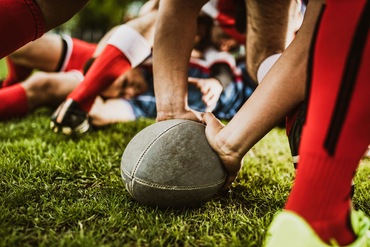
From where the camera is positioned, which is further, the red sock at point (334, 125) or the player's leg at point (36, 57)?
the player's leg at point (36, 57)

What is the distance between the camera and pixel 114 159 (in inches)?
72.3

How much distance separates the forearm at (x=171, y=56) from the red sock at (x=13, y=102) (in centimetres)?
140

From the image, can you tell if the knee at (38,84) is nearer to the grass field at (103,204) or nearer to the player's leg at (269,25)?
the grass field at (103,204)

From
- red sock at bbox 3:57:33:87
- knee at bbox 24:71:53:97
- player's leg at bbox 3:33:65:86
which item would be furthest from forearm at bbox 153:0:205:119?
red sock at bbox 3:57:33:87

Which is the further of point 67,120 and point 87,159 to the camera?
point 67,120

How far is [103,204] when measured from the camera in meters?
1.32

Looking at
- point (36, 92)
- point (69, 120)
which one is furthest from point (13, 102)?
point (69, 120)

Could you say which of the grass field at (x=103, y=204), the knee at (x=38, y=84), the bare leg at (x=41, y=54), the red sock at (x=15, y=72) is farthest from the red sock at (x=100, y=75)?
the red sock at (x=15, y=72)

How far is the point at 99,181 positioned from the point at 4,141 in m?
0.80

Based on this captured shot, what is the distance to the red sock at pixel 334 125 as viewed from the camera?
84 centimetres

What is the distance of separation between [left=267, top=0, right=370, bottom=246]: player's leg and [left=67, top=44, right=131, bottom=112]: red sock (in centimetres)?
152

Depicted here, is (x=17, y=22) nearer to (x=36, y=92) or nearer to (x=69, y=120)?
(x=69, y=120)

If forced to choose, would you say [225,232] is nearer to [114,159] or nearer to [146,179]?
[146,179]

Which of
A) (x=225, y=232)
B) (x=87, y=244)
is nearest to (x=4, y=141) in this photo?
(x=87, y=244)
